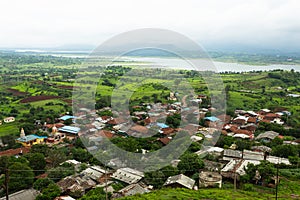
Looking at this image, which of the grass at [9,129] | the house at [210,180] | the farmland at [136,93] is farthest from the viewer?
the farmland at [136,93]

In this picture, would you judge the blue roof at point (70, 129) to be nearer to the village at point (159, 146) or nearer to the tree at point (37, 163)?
the village at point (159, 146)

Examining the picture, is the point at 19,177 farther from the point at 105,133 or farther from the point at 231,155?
the point at 231,155

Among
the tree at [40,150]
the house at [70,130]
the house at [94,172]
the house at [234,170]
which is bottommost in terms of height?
the house at [70,130]

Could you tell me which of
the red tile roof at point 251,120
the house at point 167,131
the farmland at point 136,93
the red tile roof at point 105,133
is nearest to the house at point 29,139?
the farmland at point 136,93

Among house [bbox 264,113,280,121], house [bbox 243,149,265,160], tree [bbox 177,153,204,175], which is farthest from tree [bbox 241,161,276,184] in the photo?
house [bbox 264,113,280,121]

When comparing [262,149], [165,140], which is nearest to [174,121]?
[165,140]

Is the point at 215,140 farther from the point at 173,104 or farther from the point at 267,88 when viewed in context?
the point at 267,88
